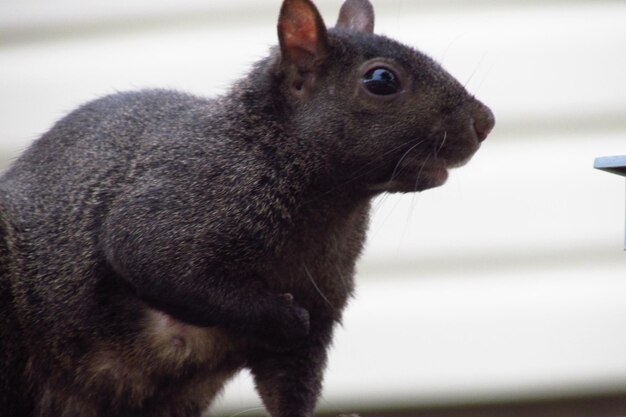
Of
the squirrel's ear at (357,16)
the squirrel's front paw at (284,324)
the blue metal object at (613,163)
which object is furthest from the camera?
the squirrel's ear at (357,16)

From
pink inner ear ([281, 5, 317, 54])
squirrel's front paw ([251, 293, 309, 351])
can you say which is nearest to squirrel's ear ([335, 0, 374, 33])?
pink inner ear ([281, 5, 317, 54])

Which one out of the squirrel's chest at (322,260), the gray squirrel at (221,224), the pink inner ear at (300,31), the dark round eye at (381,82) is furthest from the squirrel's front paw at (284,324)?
the pink inner ear at (300,31)

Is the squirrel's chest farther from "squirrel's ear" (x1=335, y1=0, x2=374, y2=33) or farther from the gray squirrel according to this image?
"squirrel's ear" (x1=335, y1=0, x2=374, y2=33)

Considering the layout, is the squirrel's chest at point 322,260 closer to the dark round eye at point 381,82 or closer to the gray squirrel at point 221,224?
the gray squirrel at point 221,224

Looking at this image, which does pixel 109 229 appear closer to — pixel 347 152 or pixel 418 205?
pixel 347 152

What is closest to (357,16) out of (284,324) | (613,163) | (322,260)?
(322,260)

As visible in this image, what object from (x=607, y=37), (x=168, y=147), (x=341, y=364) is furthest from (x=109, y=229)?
(x=607, y=37)
